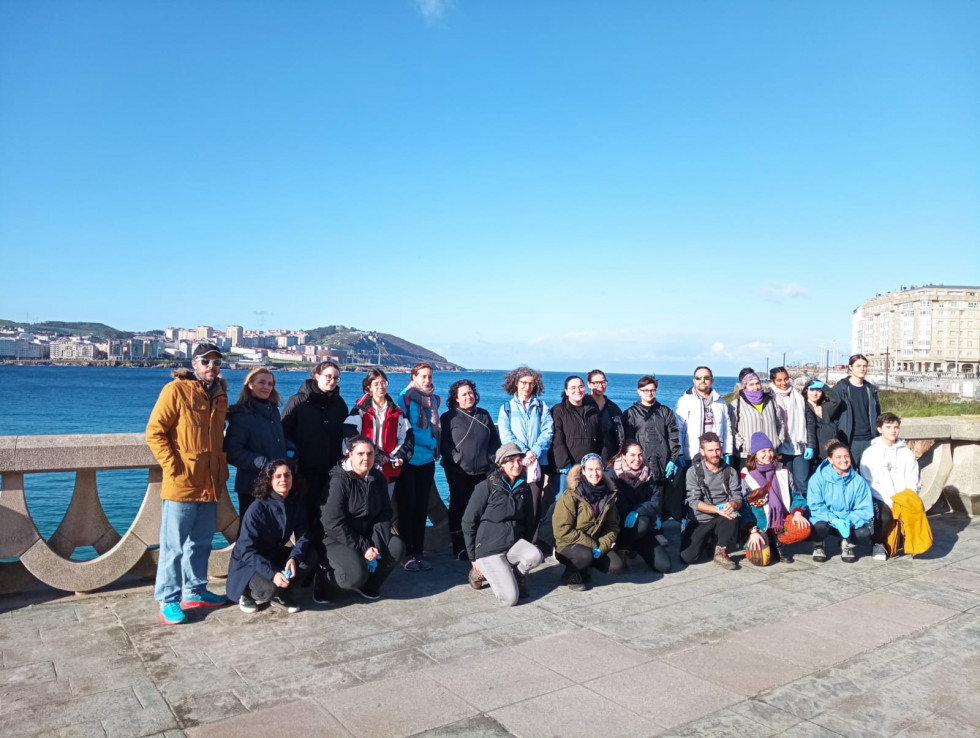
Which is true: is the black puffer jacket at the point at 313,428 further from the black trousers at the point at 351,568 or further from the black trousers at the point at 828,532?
the black trousers at the point at 828,532

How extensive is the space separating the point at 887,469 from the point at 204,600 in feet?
18.8

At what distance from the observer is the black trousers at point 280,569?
181 inches

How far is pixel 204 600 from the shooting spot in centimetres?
473

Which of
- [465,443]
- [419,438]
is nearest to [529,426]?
[465,443]

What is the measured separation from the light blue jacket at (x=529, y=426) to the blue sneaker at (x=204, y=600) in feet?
8.42

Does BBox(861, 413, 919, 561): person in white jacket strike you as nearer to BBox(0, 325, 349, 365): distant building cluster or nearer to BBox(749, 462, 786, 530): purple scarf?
BBox(749, 462, 786, 530): purple scarf

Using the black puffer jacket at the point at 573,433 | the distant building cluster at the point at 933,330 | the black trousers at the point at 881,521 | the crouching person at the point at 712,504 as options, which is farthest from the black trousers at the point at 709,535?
the distant building cluster at the point at 933,330

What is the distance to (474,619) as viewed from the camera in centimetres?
467

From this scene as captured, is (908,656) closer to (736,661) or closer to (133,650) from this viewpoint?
(736,661)

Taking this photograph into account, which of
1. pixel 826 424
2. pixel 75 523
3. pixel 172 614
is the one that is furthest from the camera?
pixel 826 424

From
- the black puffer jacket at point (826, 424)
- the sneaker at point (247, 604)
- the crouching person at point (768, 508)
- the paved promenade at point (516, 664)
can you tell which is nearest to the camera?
the paved promenade at point (516, 664)

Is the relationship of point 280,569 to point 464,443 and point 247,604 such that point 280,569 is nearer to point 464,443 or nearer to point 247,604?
point 247,604

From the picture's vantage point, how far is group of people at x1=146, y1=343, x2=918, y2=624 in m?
4.74

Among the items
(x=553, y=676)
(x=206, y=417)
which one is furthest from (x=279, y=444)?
(x=553, y=676)
